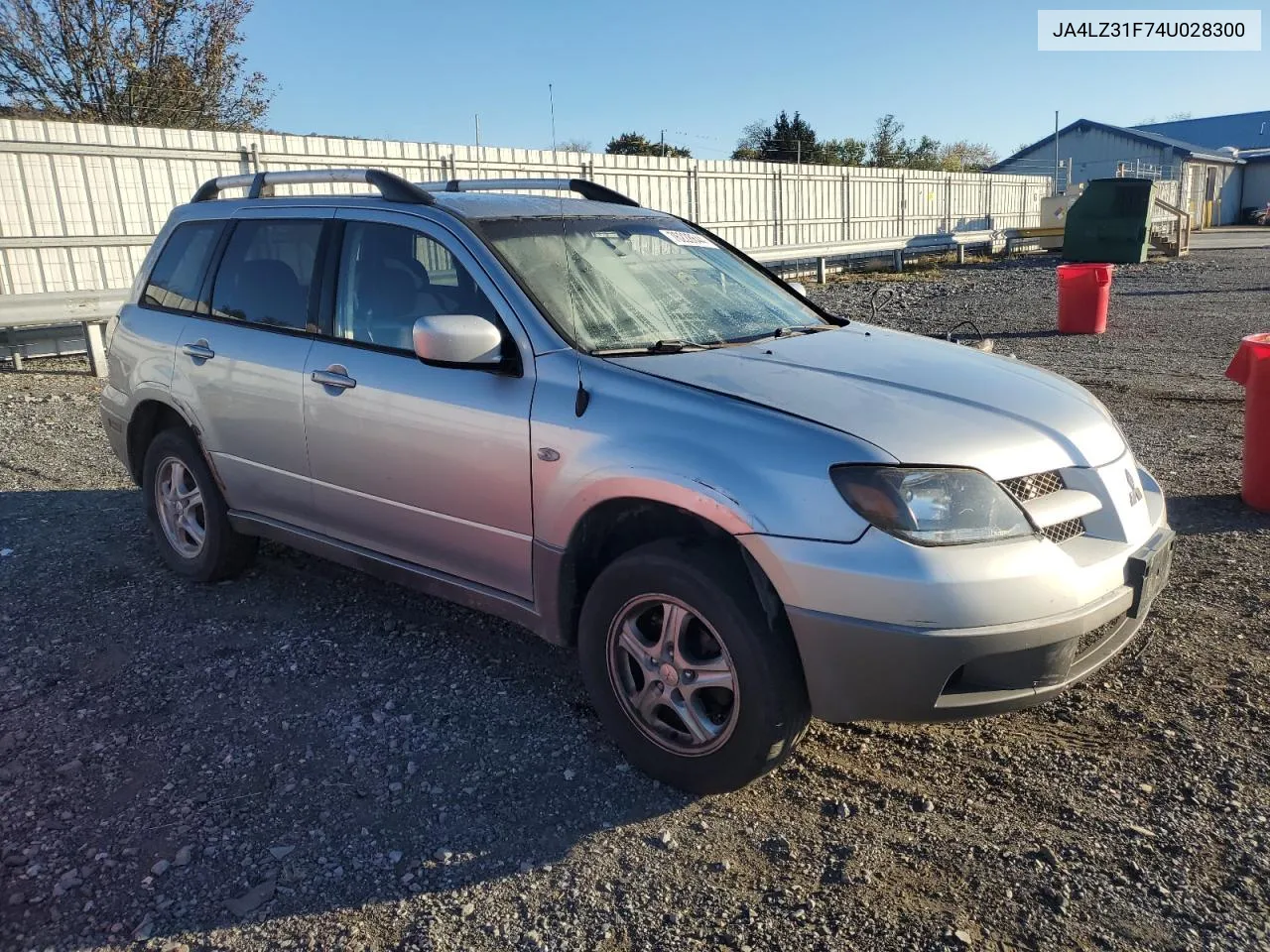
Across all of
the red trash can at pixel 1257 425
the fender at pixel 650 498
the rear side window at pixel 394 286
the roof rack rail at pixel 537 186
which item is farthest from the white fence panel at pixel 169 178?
the red trash can at pixel 1257 425

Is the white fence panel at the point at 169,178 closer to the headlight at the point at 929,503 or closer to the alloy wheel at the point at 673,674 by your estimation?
the alloy wheel at the point at 673,674

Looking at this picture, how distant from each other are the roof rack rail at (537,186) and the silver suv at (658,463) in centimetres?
4

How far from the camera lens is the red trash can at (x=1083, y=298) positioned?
525 inches

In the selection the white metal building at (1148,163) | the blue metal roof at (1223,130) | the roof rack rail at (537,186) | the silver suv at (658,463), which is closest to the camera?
the silver suv at (658,463)

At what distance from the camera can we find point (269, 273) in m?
4.60

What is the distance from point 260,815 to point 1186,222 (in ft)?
104

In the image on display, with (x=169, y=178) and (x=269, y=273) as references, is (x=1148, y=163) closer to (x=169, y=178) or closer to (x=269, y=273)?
(x=169, y=178)

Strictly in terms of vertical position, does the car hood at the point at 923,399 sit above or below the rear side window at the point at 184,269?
below

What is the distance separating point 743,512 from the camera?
284 centimetres

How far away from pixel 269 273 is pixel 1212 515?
5254 mm

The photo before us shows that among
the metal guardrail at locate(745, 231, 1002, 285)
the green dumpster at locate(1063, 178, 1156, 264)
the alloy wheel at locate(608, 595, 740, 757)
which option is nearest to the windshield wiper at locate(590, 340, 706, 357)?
the alloy wheel at locate(608, 595, 740, 757)

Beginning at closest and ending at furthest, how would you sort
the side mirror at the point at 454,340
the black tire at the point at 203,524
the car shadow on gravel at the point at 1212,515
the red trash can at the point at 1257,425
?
the side mirror at the point at 454,340
the black tire at the point at 203,524
the car shadow on gravel at the point at 1212,515
the red trash can at the point at 1257,425

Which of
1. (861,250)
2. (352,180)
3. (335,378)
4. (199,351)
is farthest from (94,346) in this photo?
(861,250)

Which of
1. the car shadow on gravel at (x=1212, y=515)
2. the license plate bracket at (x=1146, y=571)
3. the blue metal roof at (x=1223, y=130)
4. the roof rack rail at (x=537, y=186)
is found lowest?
the car shadow on gravel at (x=1212, y=515)
